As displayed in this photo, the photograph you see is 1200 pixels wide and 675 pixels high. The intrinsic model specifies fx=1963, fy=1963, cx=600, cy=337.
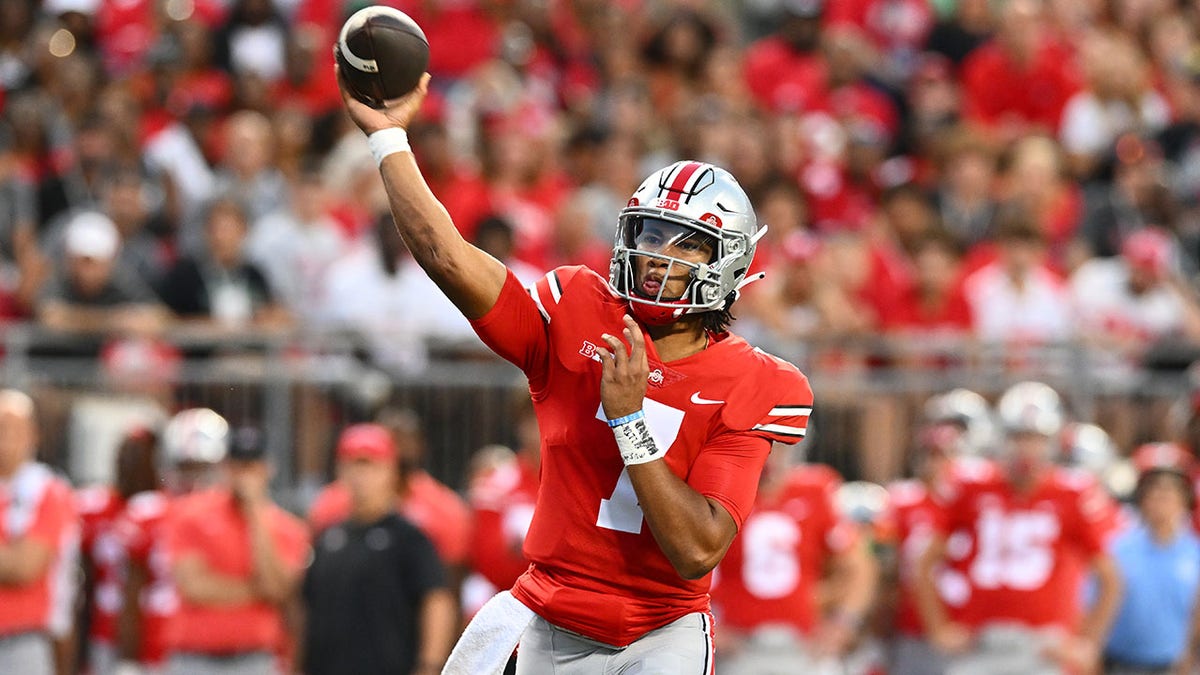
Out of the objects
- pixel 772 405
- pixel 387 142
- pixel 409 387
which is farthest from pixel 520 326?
pixel 409 387

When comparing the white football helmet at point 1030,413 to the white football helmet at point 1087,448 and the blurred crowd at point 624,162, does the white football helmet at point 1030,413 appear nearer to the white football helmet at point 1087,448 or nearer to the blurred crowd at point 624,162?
the white football helmet at point 1087,448

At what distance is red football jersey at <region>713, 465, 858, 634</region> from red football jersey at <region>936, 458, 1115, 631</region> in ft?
2.34

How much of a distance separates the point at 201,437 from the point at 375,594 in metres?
1.34

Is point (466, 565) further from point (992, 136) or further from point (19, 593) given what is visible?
point (992, 136)

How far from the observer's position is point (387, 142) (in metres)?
4.69

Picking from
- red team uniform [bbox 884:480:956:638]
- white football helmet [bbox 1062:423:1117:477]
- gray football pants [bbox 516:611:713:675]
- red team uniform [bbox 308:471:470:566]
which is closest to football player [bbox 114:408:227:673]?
red team uniform [bbox 308:471:470:566]

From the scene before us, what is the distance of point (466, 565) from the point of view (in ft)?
33.7

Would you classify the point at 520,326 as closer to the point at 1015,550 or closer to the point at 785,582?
the point at 785,582

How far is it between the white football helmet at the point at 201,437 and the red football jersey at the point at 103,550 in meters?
0.50

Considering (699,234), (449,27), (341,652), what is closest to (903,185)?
(449,27)

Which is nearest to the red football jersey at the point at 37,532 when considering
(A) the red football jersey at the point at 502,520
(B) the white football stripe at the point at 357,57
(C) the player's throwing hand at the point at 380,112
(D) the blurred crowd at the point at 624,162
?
(D) the blurred crowd at the point at 624,162

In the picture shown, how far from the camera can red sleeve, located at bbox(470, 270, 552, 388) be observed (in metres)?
4.79

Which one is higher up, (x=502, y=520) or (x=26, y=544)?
(x=502, y=520)

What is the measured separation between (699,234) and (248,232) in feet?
23.7
